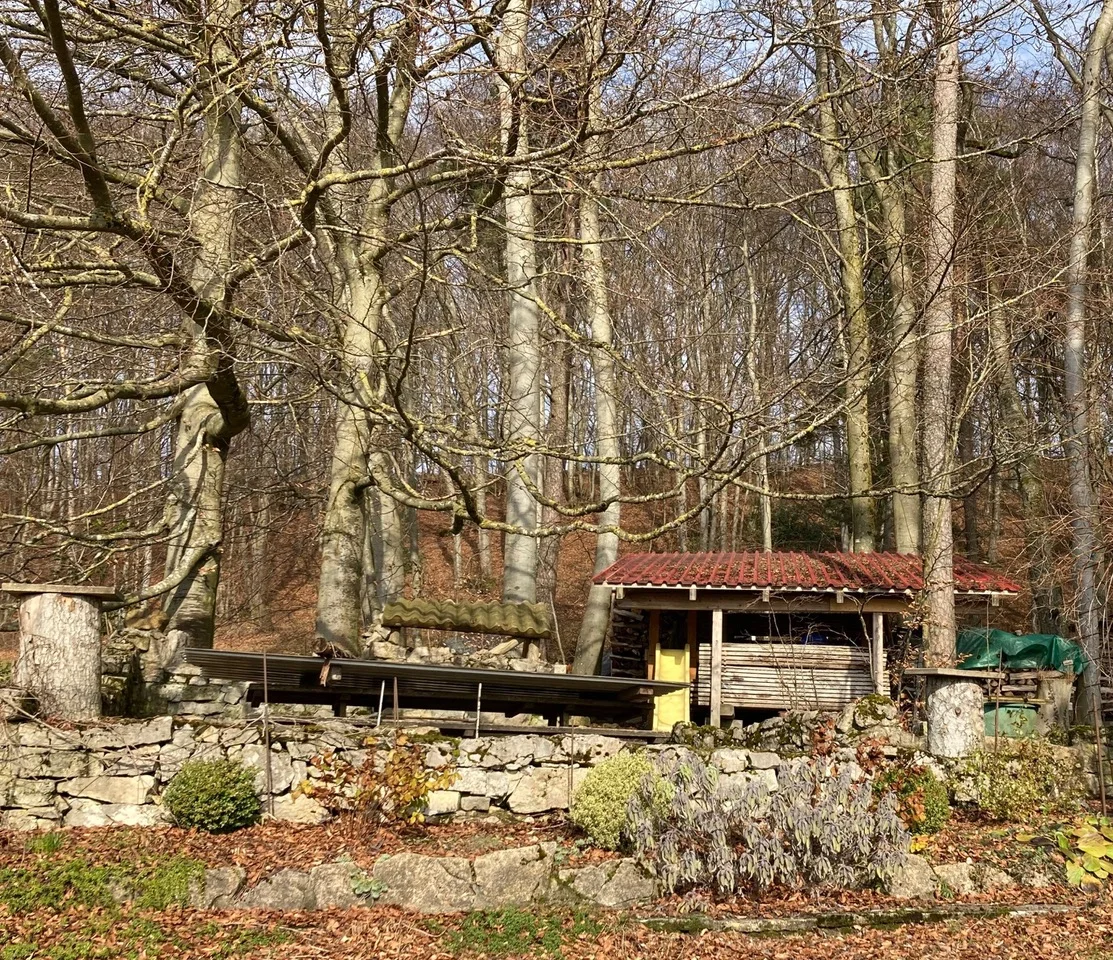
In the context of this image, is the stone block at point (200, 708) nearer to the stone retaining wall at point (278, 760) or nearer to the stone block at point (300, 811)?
the stone retaining wall at point (278, 760)

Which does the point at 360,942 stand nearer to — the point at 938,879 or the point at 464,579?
the point at 938,879

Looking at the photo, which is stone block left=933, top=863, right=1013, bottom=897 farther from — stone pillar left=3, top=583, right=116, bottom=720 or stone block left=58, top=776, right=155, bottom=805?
stone pillar left=3, top=583, right=116, bottom=720

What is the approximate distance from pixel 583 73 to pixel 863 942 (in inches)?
237

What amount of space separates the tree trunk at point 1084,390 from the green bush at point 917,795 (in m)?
4.30

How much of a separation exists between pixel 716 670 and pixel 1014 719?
3855 millimetres

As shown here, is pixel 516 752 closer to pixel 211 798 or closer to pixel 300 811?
pixel 300 811

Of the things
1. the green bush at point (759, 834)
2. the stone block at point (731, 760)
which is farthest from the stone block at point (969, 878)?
the stone block at point (731, 760)

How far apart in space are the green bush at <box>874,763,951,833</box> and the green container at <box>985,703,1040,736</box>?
296 cm

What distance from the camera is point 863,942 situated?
6805 millimetres

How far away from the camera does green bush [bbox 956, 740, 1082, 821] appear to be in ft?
31.7

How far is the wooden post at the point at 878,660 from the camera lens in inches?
537

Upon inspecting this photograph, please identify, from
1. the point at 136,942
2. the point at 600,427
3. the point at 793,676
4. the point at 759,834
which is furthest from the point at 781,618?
the point at 136,942

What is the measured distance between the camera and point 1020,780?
973 cm

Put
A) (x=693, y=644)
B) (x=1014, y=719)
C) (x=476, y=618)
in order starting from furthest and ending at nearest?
1. (x=693, y=644)
2. (x=476, y=618)
3. (x=1014, y=719)
